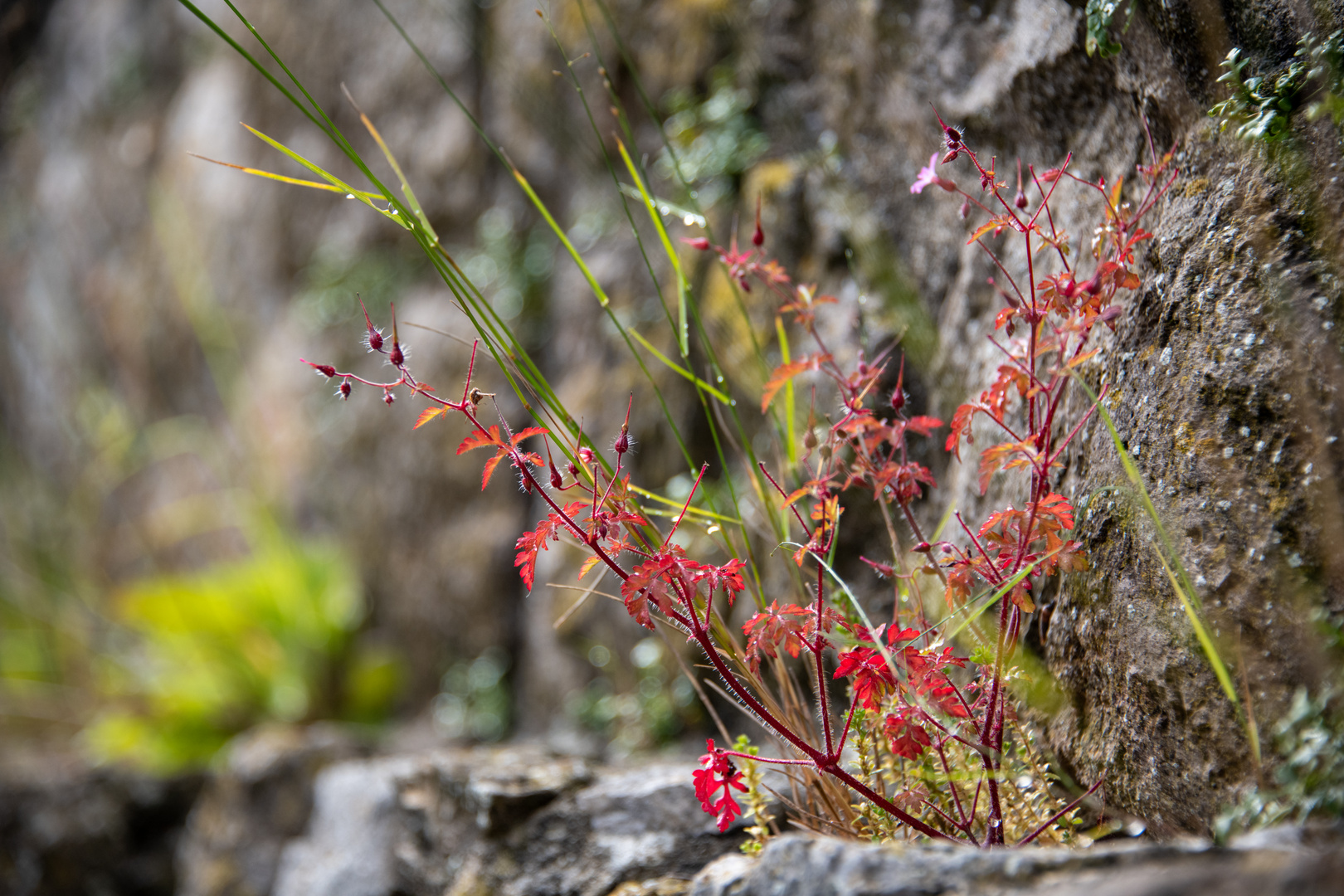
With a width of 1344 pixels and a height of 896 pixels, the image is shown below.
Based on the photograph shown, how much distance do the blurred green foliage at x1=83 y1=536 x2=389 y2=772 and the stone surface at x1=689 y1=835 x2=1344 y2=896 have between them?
7.22ft

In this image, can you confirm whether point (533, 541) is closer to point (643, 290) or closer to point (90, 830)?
point (643, 290)

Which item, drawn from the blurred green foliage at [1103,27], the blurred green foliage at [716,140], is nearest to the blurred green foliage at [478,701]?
the blurred green foliage at [716,140]

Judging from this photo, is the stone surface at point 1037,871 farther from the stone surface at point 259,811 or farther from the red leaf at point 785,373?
the stone surface at point 259,811

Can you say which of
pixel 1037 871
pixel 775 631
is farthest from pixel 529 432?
pixel 1037 871

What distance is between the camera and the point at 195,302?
3.55m

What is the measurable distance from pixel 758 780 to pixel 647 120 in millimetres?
1771

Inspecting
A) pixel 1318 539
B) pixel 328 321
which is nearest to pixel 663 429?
pixel 1318 539

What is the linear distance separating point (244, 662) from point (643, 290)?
1899 millimetres

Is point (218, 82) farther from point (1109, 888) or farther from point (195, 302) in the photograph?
point (1109, 888)

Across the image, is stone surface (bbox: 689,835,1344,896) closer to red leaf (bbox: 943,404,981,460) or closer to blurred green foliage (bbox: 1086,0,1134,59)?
red leaf (bbox: 943,404,981,460)

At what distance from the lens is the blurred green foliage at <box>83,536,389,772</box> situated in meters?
2.71

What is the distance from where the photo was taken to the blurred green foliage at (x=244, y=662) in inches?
107

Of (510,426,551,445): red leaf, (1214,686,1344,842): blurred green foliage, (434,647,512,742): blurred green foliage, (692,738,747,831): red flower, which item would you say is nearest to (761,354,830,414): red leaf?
(510,426,551,445): red leaf

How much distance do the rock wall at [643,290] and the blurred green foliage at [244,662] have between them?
0.56 feet
